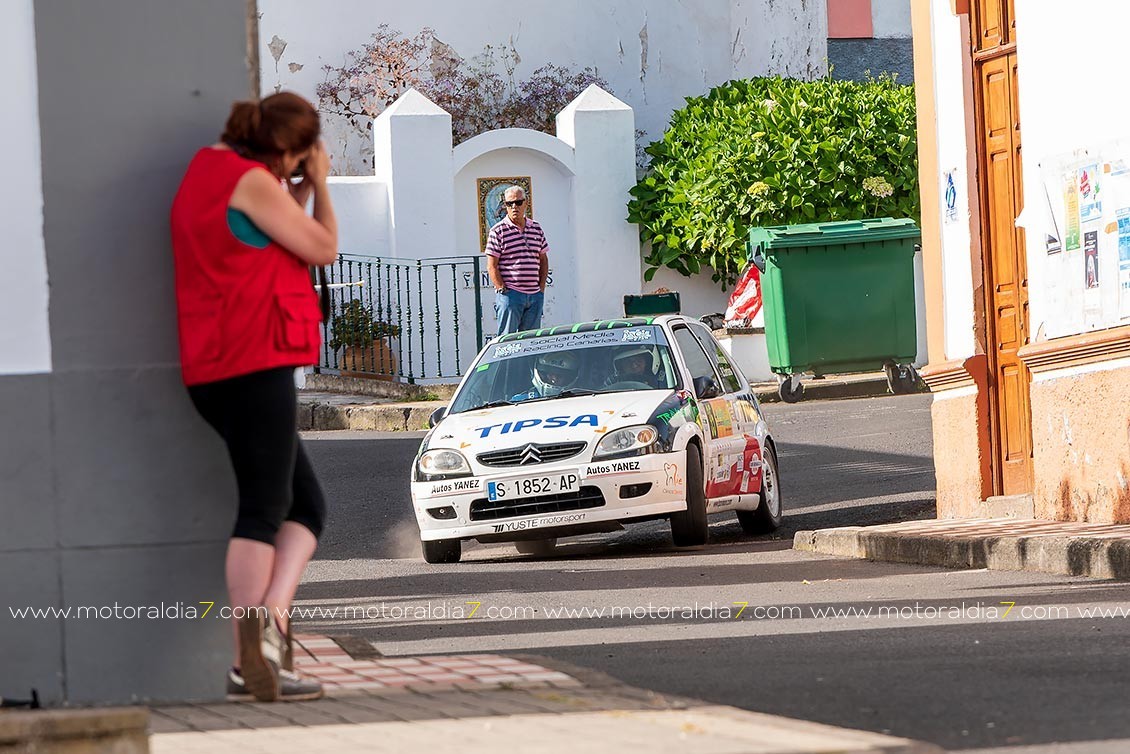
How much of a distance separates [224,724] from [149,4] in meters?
2.25

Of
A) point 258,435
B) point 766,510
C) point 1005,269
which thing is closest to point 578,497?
point 766,510

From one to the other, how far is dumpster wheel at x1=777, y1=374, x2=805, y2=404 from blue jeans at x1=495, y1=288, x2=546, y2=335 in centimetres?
433

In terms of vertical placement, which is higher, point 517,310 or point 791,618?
point 517,310

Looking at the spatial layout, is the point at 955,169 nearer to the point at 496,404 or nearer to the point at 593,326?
the point at 593,326

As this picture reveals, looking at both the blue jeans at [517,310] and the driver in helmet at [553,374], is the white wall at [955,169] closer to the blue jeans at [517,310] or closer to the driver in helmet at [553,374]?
the driver in helmet at [553,374]

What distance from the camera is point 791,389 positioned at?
2236cm

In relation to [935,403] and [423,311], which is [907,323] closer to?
[423,311]

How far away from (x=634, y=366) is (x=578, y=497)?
1.48 metres

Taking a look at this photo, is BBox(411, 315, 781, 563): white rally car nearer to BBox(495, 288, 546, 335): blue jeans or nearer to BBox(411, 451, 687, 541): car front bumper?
BBox(411, 451, 687, 541): car front bumper

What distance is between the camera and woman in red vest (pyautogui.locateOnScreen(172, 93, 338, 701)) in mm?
6199

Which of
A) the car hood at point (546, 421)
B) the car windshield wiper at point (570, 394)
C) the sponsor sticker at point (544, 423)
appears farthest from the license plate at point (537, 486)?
the car windshield wiper at point (570, 394)

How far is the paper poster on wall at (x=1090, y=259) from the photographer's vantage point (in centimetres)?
1205

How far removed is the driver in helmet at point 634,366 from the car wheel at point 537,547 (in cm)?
122

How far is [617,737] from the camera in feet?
18.1
